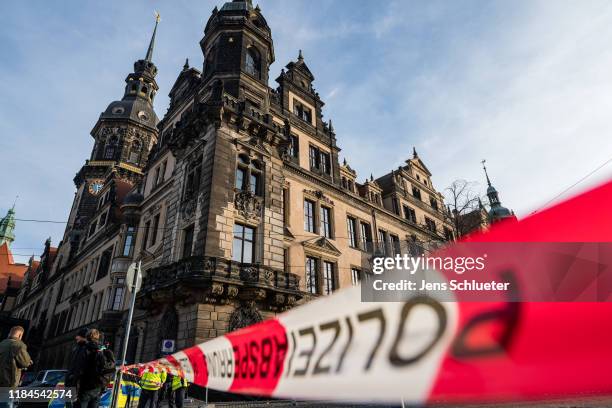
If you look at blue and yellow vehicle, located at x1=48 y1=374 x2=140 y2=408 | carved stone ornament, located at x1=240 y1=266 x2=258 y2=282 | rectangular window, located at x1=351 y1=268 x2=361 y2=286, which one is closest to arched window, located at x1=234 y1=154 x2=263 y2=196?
carved stone ornament, located at x1=240 y1=266 x2=258 y2=282

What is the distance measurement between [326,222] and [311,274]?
4081 millimetres

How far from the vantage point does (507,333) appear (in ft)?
3.98

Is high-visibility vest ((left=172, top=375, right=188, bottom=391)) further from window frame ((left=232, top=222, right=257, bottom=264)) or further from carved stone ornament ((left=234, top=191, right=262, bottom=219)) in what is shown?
carved stone ornament ((left=234, top=191, right=262, bottom=219))

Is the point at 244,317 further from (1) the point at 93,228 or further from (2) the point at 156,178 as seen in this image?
(1) the point at 93,228

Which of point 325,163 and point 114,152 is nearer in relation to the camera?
point 325,163

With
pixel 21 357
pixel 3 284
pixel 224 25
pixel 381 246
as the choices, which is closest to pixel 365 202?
pixel 381 246

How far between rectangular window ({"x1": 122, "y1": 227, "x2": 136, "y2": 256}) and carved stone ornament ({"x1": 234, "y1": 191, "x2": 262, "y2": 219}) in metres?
11.3

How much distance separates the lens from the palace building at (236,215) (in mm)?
15430

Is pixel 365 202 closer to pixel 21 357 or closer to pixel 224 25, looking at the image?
pixel 224 25

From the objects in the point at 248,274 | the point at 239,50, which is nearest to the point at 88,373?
the point at 248,274

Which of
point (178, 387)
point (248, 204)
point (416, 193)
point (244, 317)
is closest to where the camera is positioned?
point (178, 387)

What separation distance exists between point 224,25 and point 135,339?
797 inches

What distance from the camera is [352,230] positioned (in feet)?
79.9

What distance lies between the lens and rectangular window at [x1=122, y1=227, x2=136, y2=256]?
79.0 ft
